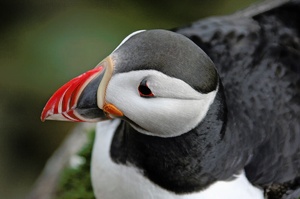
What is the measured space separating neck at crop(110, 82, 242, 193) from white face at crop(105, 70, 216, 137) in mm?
66

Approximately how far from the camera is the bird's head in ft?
5.88

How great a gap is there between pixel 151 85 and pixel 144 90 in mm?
22

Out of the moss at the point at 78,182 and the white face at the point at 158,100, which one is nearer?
→ the white face at the point at 158,100

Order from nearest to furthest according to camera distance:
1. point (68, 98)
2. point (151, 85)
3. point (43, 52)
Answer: point (151, 85)
point (68, 98)
point (43, 52)

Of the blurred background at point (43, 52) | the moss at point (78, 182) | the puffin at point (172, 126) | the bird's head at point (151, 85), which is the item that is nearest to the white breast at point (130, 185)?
the puffin at point (172, 126)

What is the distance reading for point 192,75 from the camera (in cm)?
180

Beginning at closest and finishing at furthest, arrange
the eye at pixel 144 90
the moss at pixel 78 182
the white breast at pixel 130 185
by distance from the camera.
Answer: the eye at pixel 144 90, the white breast at pixel 130 185, the moss at pixel 78 182

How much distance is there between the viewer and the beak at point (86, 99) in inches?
72.2

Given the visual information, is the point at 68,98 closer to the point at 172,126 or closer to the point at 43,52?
the point at 172,126

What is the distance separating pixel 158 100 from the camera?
5.92 feet

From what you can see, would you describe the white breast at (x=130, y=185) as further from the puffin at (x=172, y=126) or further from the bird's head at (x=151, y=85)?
the bird's head at (x=151, y=85)

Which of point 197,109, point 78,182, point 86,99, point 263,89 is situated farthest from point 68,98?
point 78,182

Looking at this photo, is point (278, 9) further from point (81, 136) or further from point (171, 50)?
point (81, 136)

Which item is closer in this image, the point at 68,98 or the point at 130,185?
the point at 68,98
